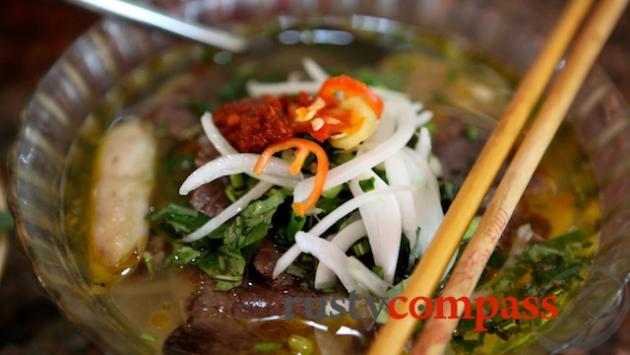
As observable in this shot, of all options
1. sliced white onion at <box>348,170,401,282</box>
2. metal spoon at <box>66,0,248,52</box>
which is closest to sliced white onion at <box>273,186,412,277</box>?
sliced white onion at <box>348,170,401,282</box>

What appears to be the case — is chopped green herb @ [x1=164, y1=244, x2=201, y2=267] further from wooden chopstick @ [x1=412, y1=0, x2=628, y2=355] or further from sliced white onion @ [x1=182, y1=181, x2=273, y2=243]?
wooden chopstick @ [x1=412, y1=0, x2=628, y2=355]

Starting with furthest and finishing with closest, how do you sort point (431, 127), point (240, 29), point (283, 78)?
point (240, 29) → point (283, 78) → point (431, 127)

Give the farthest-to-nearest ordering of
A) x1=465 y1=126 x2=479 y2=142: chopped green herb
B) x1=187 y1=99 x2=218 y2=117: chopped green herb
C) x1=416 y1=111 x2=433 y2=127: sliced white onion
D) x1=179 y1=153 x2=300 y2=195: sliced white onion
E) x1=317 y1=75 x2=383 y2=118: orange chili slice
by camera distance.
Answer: x1=187 y1=99 x2=218 y2=117: chopped green herb < x1=465 y1=126 x2=479 y2=142: chopped green herb < x1=416 y1=111 x2=433 y2=127: sliced white onion < x1=317 y1=75 x2=383 y2=118: orange chili slice < x1=179 y1=153 x2=300 y2=195: sliced white onion

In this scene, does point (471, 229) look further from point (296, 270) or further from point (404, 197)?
point (296, 270)

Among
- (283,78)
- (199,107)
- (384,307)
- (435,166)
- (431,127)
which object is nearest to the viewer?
(384,307)

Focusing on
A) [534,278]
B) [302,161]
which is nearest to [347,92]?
[302,161]

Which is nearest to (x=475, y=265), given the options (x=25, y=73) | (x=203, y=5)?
(x=203, y=5)

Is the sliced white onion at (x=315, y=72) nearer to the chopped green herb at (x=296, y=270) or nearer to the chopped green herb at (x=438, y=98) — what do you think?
the chopped green herb at (x=438, y=98)
